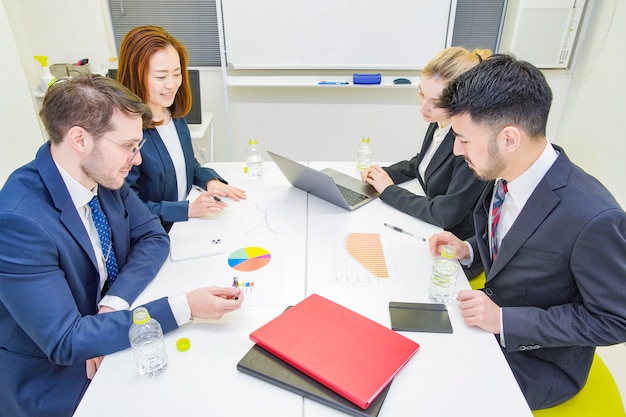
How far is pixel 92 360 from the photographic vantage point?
106 cm

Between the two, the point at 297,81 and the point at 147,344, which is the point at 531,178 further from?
the point at 297,81

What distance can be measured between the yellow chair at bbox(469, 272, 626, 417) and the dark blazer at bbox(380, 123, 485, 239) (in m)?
0.66

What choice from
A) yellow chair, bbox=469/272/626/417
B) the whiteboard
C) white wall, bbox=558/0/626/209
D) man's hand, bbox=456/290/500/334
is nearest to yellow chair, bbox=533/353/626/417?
yellow chair, bbox=469/272/626/417

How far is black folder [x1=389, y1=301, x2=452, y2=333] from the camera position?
1.08 metres

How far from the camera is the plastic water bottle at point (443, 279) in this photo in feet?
3.94

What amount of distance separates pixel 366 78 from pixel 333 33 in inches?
16.9

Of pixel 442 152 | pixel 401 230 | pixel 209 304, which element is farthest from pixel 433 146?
pixel 209 304

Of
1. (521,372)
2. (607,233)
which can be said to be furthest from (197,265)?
(607,233)

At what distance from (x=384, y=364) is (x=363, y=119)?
2.84m

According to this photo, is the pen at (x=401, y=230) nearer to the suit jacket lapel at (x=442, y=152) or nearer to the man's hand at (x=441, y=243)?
the man's hand at (x=441, y=243)

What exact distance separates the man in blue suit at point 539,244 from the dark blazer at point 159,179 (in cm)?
110

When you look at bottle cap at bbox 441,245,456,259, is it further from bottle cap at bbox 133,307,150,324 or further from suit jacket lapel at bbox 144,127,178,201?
suit jacket lapel at bbox 144,127,178,201

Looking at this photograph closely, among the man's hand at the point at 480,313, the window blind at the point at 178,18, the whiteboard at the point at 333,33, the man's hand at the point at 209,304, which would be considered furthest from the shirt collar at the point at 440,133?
the window blind at the point at 178,18

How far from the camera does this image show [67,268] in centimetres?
106
